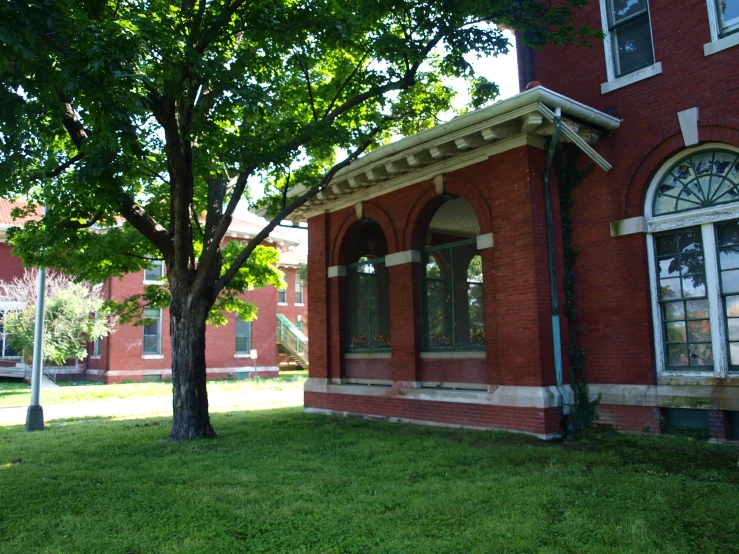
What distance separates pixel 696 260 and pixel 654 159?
5.37ft

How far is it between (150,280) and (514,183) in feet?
82.8

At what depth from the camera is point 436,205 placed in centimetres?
1175

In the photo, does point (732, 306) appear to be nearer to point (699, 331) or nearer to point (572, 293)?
point (699, 331)

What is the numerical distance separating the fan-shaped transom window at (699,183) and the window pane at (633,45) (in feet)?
5.89

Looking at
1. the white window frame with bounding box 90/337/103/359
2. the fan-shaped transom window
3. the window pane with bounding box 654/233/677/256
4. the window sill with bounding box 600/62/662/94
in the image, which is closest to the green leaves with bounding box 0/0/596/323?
the window sill with bounding box 600/62/662/94

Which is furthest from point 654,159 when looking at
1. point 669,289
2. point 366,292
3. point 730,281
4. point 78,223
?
point 78,223

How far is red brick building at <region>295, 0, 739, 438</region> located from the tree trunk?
3623 millimetres

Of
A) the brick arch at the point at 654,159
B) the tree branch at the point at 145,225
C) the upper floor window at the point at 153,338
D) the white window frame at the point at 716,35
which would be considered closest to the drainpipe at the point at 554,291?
the brick arch at the point at 654,159

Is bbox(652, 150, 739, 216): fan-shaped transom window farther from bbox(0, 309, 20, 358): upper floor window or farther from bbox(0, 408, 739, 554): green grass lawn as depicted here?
bbox(0, 309, 20, 358): upper floor window

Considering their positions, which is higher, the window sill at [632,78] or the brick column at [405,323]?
the window sill at [632,78]

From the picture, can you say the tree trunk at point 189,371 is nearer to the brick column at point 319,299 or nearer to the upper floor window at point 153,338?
the brick column at point 319,299

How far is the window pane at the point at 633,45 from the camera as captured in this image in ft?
31.1

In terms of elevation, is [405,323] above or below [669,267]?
below

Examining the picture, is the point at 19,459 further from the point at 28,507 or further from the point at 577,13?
the point at 577,13
